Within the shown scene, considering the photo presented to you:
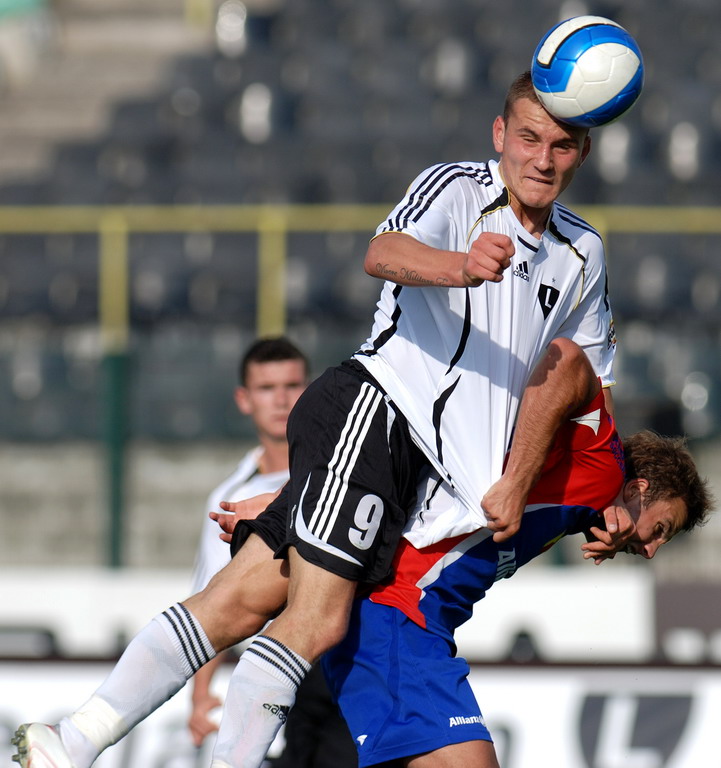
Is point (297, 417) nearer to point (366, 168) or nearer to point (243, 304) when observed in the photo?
point (243, 304)

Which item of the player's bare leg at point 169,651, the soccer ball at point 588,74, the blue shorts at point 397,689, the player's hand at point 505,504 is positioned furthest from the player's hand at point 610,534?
the soccer ball at point 588,74

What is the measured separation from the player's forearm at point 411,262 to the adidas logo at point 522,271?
0.40m

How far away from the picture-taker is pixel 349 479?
12.5 ft

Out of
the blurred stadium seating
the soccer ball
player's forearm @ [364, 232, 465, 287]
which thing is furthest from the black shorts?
the blurred stadium seating

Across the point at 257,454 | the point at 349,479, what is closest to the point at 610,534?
the point at 349,479

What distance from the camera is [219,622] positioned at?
3936mm

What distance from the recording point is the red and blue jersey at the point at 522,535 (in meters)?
4.02

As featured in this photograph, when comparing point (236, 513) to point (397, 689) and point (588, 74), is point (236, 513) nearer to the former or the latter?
point (397, 689)

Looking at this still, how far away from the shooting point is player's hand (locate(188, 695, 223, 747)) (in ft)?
17.9

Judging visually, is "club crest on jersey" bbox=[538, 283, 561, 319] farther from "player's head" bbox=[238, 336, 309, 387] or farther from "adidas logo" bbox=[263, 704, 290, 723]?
"player's head" bbox=[238, 336, 309, 387]

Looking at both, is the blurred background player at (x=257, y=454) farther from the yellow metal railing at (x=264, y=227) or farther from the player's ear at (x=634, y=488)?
the yellow metal railing at (x=264, y=227)

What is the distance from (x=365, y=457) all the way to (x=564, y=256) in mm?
859

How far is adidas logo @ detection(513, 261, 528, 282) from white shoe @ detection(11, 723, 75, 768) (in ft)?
5.89

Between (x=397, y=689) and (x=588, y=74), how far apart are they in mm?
1808
